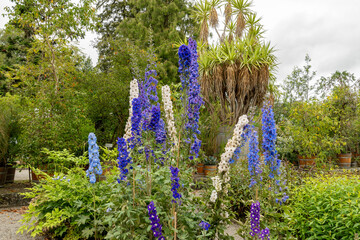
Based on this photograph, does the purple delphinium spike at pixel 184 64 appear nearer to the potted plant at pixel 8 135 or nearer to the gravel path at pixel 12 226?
the gravel path at pixel 12 226

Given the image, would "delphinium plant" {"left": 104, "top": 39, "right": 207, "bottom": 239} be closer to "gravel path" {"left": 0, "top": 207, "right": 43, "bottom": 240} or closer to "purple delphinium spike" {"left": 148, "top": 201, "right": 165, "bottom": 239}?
"purple delphinium spike" {"left": 148, "top": 201, "right": 165, "bottom": 239}

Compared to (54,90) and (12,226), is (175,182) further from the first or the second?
(54,90)

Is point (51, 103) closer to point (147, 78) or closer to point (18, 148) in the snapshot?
point (18, 148)

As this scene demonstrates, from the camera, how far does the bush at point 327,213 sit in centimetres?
261

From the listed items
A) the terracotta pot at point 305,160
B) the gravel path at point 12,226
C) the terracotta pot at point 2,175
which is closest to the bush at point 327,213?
the gravel path at point 12,226

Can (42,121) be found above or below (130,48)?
below

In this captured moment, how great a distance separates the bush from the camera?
8.55 ft

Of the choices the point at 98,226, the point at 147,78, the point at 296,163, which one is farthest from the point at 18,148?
the point at 296,163

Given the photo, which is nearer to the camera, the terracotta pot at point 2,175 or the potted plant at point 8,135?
the potted plant at point 8,135

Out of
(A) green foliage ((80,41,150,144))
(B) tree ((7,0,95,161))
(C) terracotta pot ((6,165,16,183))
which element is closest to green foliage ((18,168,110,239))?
(B) tree ((7,0,95,161))

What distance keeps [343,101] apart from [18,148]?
30.3ft

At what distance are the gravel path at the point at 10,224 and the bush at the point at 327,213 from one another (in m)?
3.19

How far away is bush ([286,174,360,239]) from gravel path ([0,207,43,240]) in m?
3.19

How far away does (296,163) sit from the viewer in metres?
8.42
